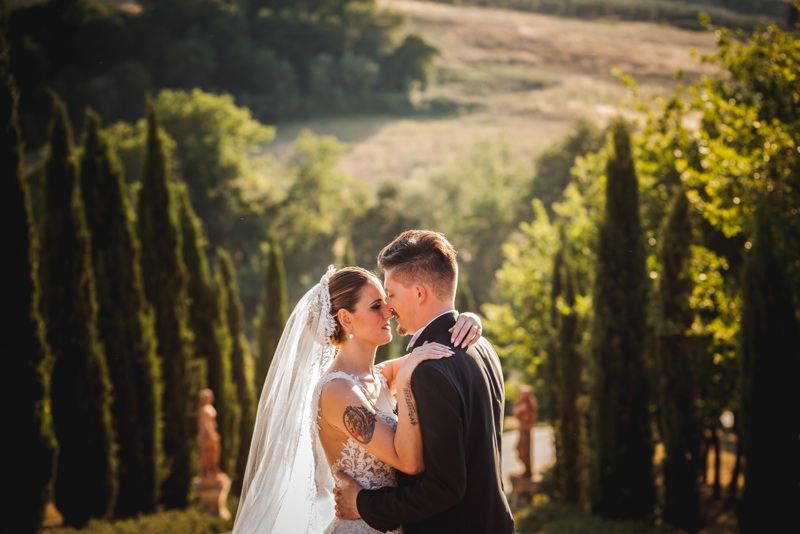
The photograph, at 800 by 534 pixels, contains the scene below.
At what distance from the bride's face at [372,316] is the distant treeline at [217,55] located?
150 feet

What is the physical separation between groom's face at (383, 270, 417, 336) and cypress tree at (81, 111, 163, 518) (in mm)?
10182

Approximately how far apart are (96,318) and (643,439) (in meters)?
8.29

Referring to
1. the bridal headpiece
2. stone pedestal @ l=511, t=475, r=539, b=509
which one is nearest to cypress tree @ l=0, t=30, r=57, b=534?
the bridal headpiece

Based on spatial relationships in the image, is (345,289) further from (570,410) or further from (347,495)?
(570,410)

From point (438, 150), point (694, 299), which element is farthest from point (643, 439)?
point (438, 150)

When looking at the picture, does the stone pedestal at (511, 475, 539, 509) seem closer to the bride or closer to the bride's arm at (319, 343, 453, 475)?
the bride

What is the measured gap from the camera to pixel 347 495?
3971 millimetres

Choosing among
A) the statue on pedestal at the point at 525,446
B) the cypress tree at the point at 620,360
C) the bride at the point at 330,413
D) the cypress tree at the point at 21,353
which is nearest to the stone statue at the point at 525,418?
the statue on pedestal at the point at 525,446

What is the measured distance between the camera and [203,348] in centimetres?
1789

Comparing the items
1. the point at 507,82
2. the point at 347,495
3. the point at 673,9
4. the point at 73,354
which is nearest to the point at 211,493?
the point at 73,354

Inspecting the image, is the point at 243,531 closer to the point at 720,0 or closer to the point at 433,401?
the point at 433,401

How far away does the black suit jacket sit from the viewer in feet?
11.4

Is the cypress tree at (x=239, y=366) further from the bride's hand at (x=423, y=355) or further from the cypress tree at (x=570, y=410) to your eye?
the bride's hand at (x=423, y=355)

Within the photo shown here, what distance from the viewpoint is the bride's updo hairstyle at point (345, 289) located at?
4199mm
